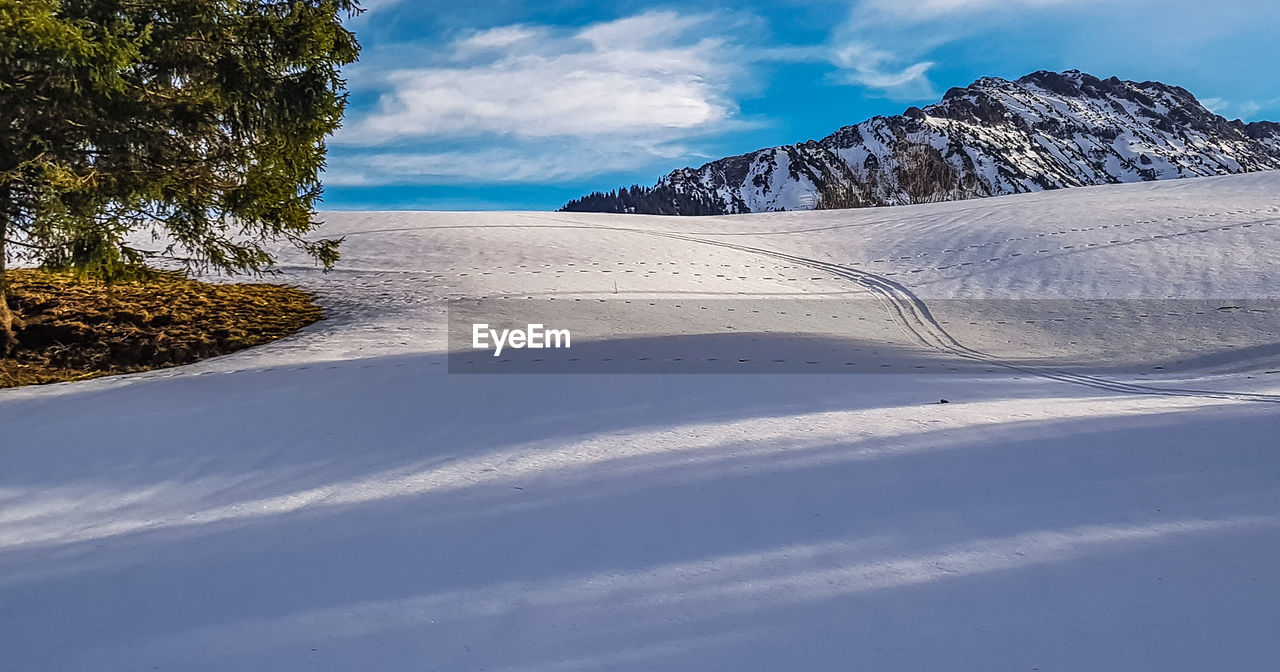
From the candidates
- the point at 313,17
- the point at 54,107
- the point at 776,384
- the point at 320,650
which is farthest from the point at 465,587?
the point at 313,17

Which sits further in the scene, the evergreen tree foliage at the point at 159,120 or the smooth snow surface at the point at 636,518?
the evergreen tree foliage at the point at 159,120

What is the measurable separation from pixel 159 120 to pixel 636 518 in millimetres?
7154

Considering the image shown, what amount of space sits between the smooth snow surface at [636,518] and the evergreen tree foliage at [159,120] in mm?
1548

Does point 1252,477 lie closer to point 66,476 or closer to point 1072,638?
point 1072,638

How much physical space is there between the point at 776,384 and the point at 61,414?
5732 millimetres

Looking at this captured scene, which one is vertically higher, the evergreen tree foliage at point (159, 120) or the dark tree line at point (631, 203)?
the dark tree line at point (631, 203)

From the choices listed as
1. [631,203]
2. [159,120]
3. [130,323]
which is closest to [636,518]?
[159,120]

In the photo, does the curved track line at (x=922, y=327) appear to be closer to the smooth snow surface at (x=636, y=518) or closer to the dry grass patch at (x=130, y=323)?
the smooth snow surface at (x=636, y=518)

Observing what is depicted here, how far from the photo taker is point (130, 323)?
993cm

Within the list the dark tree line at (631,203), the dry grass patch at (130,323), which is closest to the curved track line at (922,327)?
the dry grass patch at (130,323)

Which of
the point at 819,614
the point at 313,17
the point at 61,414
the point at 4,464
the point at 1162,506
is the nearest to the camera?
the point at 819,614

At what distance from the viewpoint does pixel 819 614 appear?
9.07 feet

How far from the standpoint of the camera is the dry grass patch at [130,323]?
29.2 ft

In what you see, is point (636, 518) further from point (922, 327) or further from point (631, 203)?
point (631, 203)
